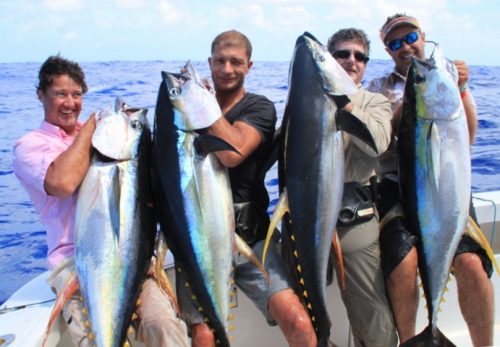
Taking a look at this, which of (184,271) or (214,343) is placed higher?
(184,271)

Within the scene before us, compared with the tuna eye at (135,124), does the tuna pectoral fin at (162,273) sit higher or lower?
lower

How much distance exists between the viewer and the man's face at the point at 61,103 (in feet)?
8.36

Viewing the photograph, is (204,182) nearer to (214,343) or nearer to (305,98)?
(305,98)

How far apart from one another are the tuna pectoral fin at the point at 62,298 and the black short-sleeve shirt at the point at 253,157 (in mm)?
876

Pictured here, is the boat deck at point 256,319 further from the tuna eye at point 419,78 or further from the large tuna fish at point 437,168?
the tuna eye at point 419,78

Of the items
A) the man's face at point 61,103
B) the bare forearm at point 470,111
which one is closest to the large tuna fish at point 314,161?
the bare forearm at point 470,111

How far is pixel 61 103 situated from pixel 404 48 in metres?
1.98

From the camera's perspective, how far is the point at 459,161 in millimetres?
2287

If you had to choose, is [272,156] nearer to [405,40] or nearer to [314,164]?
[314,164]

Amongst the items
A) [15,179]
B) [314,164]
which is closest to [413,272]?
[314,164]

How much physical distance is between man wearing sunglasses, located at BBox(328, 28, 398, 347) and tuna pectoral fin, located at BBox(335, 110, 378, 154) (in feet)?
0.54

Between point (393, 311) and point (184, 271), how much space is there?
103 cm

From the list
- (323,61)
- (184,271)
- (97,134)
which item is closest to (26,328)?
(184,271)

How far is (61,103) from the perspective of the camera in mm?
2549
